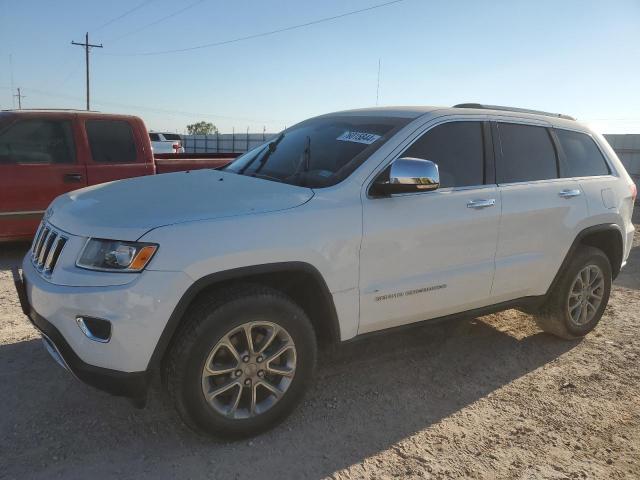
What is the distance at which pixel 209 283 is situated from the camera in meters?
2.52

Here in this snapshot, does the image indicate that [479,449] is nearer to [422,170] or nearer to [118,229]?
[422,170]

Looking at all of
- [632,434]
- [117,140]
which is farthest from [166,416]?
[117,140]

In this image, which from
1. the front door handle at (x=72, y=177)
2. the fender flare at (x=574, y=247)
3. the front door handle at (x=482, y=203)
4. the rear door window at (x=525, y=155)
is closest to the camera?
the front door handle at (x=482, y=203)

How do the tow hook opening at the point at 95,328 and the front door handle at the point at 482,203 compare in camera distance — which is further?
the front door handle at the point at 482,203

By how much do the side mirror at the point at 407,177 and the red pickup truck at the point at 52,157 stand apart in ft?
15.0

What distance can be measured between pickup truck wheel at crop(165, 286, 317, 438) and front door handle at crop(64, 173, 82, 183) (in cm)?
448

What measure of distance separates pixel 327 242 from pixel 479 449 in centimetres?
141

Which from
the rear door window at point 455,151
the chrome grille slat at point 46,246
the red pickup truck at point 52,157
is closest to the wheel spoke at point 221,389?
the chrome grille slat at point 46,246

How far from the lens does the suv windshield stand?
316 centimetres

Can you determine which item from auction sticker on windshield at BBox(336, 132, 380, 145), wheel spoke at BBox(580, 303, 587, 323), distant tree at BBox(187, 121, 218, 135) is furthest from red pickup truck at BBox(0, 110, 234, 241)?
distant tree at BBox(187, 121, 218, 135)

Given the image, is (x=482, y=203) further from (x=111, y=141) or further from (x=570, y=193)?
(x=111, y=141)

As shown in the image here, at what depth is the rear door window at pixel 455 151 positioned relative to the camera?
3357 millimetres

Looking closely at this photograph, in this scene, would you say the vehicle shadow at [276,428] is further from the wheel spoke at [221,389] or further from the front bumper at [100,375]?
the front bumper at [100,375]

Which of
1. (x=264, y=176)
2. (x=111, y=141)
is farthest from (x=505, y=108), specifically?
(x=111, y=141)
